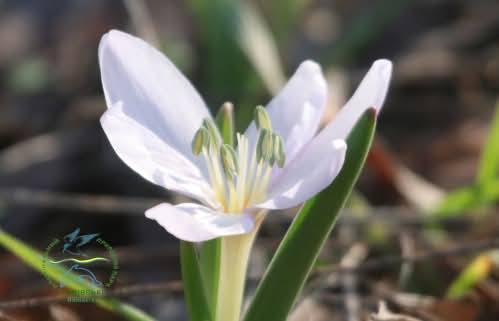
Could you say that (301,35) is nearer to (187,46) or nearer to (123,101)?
(187,46)

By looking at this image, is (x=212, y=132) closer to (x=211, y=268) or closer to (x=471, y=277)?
(x=211, y=268)

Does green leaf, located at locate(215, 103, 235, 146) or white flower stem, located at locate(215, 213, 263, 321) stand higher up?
green leaf, located at locate(215, 103, 235, 146)

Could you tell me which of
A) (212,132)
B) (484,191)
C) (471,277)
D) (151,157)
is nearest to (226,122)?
(212,132)

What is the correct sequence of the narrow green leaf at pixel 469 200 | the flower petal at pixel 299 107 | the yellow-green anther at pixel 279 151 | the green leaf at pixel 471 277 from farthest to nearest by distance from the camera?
the narrow green leaf at pixel 469 200
the green leaf at pixel 471 277
the flower petal at pixel 299 107
the yellow-green anther at pixel 279 151

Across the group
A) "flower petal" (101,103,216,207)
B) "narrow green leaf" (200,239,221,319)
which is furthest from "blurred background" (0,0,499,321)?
"flower petal" (101,103,216,207)

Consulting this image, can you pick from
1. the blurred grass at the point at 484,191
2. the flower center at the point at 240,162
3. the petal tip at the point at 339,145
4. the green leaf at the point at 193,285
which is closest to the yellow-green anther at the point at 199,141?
the flower center at the point at 240,162

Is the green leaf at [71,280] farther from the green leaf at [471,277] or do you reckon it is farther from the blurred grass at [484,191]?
the blurred grass at [484,191]

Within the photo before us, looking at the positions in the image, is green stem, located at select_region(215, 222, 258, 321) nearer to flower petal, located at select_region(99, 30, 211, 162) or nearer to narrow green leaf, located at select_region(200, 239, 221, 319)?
narrow green leaf, located at select_region(200, 239, 221, 319)
